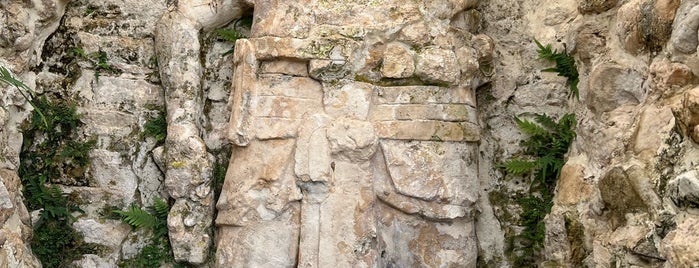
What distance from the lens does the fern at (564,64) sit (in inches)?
165

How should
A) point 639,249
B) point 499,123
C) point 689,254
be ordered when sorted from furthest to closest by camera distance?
point 499,123, point 639,249, point 689,254

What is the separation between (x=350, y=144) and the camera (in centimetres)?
385

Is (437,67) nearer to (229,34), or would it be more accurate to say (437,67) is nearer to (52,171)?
(229,34)

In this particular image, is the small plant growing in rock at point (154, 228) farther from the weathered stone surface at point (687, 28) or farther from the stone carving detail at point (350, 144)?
the weathered stone surface at point (687, 28)

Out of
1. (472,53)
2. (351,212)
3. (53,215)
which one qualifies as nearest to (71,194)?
(53,215)

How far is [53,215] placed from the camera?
4355 mm

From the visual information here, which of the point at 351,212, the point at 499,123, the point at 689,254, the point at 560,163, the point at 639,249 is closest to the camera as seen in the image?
the point at 689,254

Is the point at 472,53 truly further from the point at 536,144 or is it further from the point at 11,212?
the point at 11,212

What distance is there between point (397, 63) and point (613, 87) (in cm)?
103

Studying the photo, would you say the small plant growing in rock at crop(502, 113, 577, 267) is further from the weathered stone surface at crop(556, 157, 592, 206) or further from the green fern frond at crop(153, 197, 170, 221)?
the green fern frond at crop(153, 197, 170, 221)

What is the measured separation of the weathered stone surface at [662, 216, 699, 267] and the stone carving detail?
1.23 meters

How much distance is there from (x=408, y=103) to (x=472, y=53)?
1.54 ft

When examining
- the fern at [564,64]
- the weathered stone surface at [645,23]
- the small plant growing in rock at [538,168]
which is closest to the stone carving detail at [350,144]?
the small plant growing in rock at [538,168]

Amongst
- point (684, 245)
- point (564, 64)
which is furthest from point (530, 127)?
point (684, 245)
